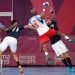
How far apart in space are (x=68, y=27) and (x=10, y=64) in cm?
325

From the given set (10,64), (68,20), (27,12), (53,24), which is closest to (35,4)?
(27,12)

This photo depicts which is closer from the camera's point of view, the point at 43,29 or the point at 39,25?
the point at 43,29

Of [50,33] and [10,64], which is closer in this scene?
[50,33]

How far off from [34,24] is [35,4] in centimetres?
549

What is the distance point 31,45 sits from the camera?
18453mm

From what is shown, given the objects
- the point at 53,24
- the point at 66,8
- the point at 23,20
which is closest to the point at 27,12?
the point at 23,20

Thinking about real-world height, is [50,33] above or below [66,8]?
below

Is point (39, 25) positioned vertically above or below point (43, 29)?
above

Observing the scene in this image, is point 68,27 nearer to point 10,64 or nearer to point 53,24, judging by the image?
point 10,64

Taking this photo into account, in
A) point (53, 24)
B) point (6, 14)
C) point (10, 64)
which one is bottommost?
point (10, 64)

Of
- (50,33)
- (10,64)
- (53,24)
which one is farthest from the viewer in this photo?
(10,64)

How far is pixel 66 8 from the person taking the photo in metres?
19.5

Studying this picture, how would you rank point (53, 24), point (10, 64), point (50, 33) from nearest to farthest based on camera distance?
point (50, 33)
point (53, 24)
point (10, 64)

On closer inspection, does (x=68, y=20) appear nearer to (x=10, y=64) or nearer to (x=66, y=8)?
(x=66, y=8)
